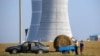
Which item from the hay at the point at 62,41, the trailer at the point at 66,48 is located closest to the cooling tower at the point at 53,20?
the hay at the point at 62,41

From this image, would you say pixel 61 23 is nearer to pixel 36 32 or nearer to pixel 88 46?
pixel 36 32

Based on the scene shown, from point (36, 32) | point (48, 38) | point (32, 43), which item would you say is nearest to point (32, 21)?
point (36, 32)

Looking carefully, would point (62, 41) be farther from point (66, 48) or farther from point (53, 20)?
point (53, 20)

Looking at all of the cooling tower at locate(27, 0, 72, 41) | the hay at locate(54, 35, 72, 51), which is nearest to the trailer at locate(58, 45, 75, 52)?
the hay at locate(54, 35, 72, 51)

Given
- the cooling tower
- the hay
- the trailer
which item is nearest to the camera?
the trailer

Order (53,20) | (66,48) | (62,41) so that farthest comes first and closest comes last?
(53,20)
(62,41)
(66,48)

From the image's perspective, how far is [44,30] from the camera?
200 ft

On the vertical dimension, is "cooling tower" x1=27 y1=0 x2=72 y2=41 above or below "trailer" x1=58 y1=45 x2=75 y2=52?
above

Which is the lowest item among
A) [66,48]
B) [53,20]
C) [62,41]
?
[66,48]

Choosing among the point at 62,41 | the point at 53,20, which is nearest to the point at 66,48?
the point at 62,41

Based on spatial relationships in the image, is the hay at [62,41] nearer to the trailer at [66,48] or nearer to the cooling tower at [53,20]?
the trailer at [66,48]

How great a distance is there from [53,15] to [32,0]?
1540 centimetres

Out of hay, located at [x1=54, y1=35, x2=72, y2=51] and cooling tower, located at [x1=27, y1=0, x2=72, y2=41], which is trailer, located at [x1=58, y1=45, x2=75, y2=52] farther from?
cooling tower, located at [x1=27, y1=0, x2=72, y2=41]

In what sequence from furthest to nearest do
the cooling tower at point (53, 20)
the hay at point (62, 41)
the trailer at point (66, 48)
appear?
the cooling tower at point (53, 20)
the hay at point (62, 41)
the trailer at point (66, 48)
